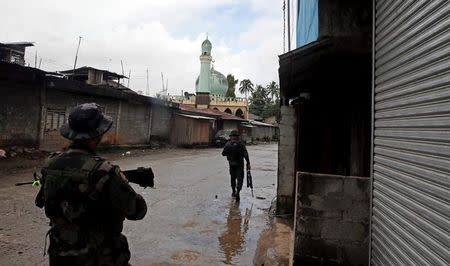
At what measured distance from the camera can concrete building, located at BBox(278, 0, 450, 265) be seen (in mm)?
2277

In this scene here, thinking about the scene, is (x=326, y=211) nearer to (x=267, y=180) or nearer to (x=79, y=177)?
(x=79, y=177)

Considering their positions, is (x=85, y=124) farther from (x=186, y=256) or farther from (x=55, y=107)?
(x=55, y=107)

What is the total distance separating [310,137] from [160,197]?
13.0 ft

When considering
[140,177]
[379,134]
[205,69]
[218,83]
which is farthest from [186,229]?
[218,83]

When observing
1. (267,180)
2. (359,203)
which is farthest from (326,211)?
(267,180)

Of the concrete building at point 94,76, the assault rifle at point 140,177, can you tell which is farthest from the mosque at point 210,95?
the assault rifle at point 140,177

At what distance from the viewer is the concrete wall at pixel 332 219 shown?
14.5 feet

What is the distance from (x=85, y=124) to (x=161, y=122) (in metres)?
25.3

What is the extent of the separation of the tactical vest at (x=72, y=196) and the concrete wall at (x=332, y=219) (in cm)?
286

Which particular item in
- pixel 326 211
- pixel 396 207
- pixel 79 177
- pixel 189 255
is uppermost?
pixel 79 177

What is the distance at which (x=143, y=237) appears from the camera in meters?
5.99

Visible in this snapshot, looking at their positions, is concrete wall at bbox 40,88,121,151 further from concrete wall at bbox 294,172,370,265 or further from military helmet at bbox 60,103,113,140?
military helmet at bbox 60,103,113,140

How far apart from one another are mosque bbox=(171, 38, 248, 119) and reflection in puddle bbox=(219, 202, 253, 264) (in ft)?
122

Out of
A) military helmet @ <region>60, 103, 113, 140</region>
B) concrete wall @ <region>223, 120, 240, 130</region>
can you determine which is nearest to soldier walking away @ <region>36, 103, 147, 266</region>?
military helmet @ <region>60, 103, 113, 140</region>
